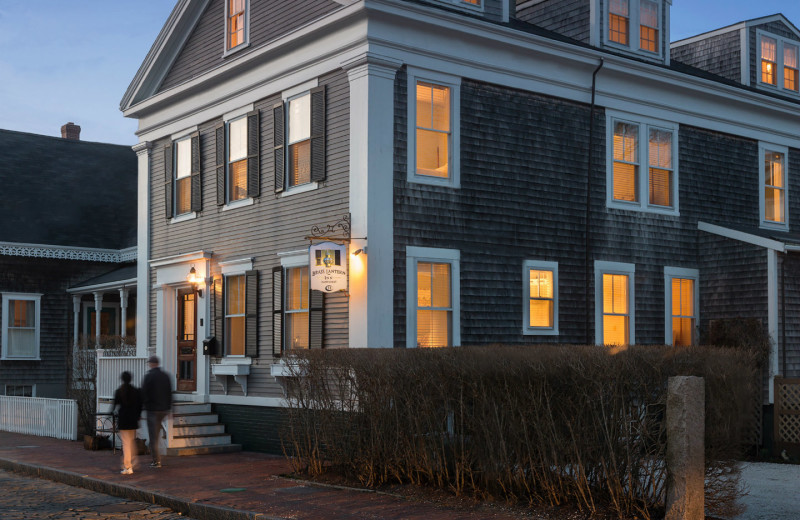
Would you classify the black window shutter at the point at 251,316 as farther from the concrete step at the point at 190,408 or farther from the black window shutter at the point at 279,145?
the black window shutter at the point at 279,145

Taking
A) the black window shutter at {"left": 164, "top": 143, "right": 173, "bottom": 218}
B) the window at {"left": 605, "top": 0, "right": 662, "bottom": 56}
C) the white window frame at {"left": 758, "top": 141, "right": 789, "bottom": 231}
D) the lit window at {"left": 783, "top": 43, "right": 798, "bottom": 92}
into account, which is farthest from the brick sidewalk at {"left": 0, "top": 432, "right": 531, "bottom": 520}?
the lit window at {"left": 783, "top": 43, "right": 798, "bottom": 92}

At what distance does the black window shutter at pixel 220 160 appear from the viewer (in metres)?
18.8

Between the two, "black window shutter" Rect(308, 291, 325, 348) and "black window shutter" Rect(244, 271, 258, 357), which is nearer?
"black window shutter" Rect(308, 291, 325, 348)

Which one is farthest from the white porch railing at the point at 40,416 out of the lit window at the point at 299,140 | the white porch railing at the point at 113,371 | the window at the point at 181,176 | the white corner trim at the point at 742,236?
the white corner trim at the point at 742,236

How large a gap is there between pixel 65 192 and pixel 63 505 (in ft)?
70.5

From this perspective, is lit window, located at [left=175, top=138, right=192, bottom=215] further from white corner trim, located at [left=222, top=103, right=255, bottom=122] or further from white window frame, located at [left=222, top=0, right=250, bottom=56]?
white window frame, located at [left=222, top=0, right=250, bottom=56]

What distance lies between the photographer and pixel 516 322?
16.6 metres

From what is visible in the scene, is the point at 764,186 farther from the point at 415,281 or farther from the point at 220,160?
the point at 220,160

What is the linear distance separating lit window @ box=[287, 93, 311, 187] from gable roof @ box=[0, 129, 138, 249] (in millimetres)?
14993

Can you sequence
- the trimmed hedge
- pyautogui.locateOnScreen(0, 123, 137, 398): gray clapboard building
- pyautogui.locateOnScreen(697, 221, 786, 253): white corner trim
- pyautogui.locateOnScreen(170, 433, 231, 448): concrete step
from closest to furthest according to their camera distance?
1. the trimmed hedge
2. pyautogui.locateOnScreen(170, 433, 231, 448): concrete step
3. pyautogui.locateOnScreen(697, 221, 786, 253): white corner trim
4. pyautogui.locateOnScreen(0, 123, 137, 398): gray clapboard building

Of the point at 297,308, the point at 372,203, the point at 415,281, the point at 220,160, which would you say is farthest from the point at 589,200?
the point at 220,160

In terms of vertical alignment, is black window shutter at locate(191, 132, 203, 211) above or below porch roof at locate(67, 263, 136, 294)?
above

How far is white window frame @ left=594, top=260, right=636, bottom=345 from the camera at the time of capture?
701 inches

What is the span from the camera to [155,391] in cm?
1534
